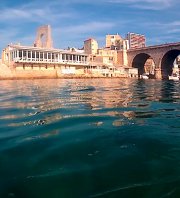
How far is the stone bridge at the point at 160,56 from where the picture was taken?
71.8 meters

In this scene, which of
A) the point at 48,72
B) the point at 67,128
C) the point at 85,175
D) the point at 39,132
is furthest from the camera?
the point at 48,72

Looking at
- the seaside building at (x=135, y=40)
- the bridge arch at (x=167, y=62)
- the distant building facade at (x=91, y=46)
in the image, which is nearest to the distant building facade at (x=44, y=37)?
the distant building facade at (x=91, y=46)

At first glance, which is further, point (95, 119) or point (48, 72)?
point (48, 72)

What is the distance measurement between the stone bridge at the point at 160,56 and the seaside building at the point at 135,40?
252ft

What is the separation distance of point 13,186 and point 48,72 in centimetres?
5625

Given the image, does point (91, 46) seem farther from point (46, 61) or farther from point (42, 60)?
Answer: point (42, 60)

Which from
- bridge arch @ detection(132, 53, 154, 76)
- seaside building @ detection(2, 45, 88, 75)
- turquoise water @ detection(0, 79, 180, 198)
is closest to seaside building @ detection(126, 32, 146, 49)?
bridge arch @ detection(132, 53, 154, 76)

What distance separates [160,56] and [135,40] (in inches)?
3682

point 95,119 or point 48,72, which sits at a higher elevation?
point 48,72

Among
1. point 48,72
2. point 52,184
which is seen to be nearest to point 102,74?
point 48,72

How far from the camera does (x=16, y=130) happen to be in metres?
5.34

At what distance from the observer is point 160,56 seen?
241ft

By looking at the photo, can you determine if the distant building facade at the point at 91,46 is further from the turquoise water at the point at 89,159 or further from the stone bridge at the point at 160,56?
the turquoise water at the point at 89,159

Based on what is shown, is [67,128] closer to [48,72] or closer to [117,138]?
[117,138]
